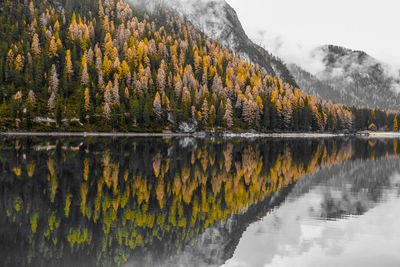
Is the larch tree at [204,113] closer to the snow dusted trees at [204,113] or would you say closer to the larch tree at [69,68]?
the snow dusted trees at [204,113]

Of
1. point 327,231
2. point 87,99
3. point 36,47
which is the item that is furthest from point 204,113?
point 327,231

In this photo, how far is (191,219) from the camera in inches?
811

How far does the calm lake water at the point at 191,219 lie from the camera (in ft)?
51.5

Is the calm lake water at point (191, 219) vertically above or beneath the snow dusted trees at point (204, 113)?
beneath

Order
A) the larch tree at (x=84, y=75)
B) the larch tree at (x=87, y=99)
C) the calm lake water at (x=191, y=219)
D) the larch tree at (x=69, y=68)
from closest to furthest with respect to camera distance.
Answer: the calm lake water at (x=191, y=219), the larch tree at (x=87, y=99), the larch tree at (x=84, y=75), the larch tree at (x=69, y=68)

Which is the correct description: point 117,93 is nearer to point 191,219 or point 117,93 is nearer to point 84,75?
point 84,75

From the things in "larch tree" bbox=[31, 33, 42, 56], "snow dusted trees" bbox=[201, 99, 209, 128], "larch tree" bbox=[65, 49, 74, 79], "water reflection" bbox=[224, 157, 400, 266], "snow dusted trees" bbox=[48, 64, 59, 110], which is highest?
"larch tree" bbox=[31, 33, 42, 56]

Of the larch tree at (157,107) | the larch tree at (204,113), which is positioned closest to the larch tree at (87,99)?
the larch tree at (157,107)

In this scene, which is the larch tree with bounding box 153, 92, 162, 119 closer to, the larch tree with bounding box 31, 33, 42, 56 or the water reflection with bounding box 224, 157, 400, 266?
the larch tree with bounding box 31, 33, 42, 56

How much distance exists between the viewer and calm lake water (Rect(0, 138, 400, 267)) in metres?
15.7

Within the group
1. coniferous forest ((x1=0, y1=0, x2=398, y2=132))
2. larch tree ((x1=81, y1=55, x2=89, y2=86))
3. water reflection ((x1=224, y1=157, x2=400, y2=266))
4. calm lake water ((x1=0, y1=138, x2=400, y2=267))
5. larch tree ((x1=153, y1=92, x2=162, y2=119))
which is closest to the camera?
calm lake water ((x1=0, y1=138, x2=400, y2=267))

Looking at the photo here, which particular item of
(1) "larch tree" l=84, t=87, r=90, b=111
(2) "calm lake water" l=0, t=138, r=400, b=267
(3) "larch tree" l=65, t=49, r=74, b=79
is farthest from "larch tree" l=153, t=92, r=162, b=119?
(2) "calm lake water" l=0, t=138, r=400, b=267

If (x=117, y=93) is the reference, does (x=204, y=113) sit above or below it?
below

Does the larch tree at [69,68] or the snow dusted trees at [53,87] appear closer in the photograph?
the snow dusted trees at [53,87]
